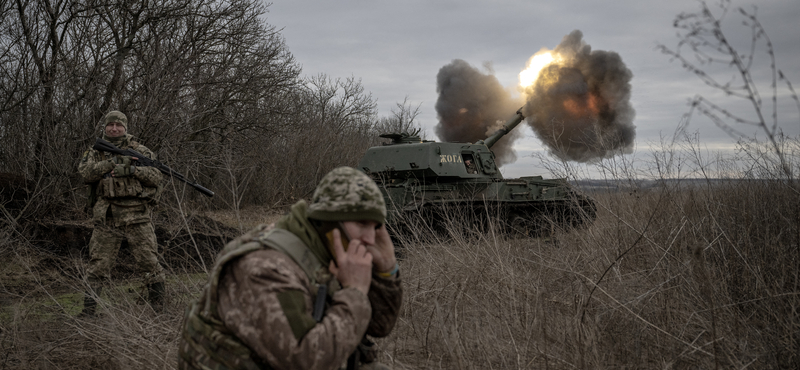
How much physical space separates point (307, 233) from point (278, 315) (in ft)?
0.98

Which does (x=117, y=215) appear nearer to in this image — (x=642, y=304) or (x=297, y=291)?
(x=297, y=291)

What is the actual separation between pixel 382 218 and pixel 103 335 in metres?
2.70

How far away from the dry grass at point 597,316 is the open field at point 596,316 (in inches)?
0.5

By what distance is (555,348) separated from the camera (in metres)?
3.17

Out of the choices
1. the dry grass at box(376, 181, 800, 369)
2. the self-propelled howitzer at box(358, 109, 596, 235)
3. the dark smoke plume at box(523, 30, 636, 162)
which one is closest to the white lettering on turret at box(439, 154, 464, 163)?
the self-propelled howitzer at box(358, 109, 596, 235)

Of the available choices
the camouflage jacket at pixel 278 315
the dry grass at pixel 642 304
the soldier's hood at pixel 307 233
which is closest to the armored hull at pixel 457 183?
the dry grass at pixel 642 304

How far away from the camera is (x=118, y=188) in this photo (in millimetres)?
5039

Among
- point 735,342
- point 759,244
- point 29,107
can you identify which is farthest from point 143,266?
point 29,107

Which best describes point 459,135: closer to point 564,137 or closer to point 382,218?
point 564,137

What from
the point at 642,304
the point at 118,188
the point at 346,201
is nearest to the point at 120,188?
the point at 118,188

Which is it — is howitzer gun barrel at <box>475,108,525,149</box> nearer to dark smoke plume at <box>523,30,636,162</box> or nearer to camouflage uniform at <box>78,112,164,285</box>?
dark smoke plume at <box>523,30,636,162</box>

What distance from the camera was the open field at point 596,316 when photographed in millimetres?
2986

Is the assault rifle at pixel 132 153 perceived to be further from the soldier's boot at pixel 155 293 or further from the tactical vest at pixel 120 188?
the soldier's boot at pixel 155 293

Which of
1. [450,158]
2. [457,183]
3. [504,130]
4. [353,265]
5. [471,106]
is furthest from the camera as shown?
[471,106]
